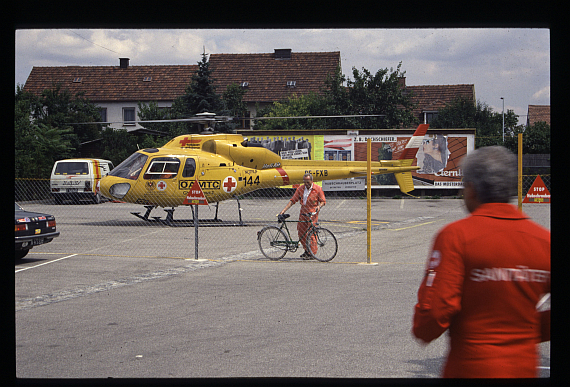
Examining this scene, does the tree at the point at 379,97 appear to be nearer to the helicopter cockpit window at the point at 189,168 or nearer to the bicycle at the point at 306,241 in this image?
the helicopter cockpit window at the point at 189,168

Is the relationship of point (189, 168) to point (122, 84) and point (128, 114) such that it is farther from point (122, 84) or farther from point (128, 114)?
point (122, 84)

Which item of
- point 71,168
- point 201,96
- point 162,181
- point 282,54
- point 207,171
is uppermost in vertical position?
point 282,54

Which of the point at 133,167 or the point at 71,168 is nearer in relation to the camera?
the point at 133,167

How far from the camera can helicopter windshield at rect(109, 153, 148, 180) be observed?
17.6 meters

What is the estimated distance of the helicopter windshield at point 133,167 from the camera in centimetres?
1759

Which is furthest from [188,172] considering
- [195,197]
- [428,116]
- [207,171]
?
[428,116]

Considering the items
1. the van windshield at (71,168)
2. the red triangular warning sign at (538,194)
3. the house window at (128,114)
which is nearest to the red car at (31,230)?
the red triangular warning sign at (538,194)

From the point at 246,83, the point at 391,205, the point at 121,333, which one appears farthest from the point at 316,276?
the point at 246,83

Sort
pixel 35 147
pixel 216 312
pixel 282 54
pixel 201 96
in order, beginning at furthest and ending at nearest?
pixel 282 54 < pixel 201 96 < pixel 35 147 < pixel 216 312

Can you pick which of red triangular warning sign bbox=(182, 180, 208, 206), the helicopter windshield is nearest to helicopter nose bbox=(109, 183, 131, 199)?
the helicopter windshield

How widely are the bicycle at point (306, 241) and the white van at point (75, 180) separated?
43.5ft

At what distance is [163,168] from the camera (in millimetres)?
17688

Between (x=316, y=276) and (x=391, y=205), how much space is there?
17569 mm

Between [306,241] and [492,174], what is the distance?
9198 mm
